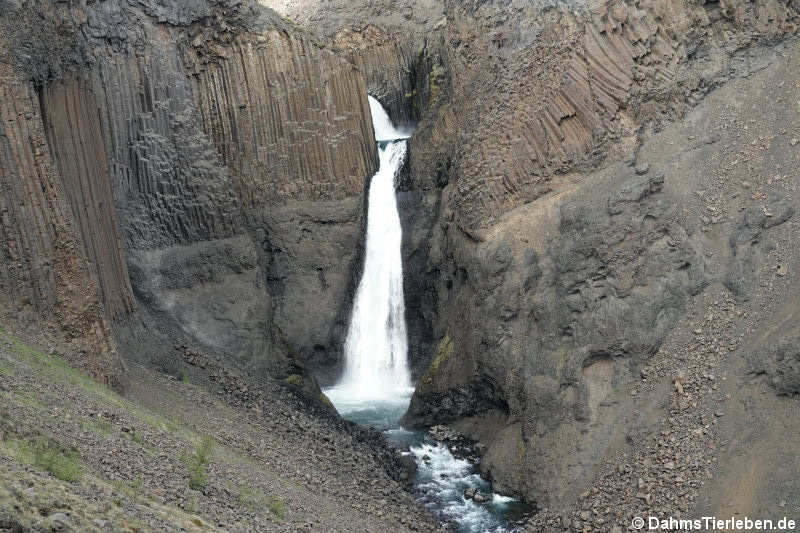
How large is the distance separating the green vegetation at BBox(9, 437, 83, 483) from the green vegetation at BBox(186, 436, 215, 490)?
1963mm

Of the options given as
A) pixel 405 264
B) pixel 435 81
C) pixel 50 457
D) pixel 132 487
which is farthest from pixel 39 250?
pixel 435 81

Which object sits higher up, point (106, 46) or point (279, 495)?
point (106, 46)

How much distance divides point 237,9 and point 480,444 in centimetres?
1400

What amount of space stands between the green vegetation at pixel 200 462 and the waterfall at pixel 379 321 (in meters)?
8.79

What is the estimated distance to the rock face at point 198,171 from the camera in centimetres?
1834

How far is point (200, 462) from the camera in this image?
13008 millimetres

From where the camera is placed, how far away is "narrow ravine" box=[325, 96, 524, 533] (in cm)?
2012

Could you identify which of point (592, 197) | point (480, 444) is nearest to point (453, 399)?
point (480, 444)

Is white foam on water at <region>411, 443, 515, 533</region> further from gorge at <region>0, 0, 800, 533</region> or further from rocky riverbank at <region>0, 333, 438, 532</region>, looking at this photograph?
rocky riverbank at <region>0, 333, 438, 532</region>

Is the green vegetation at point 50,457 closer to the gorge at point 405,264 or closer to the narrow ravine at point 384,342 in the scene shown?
the gorge at point 405,264

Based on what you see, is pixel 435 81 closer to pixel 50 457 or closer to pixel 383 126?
pixel 383 126

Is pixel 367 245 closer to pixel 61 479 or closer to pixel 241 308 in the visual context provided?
pixel 241 308

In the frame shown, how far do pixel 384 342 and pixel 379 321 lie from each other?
2.05ft

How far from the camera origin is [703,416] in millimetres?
15602
